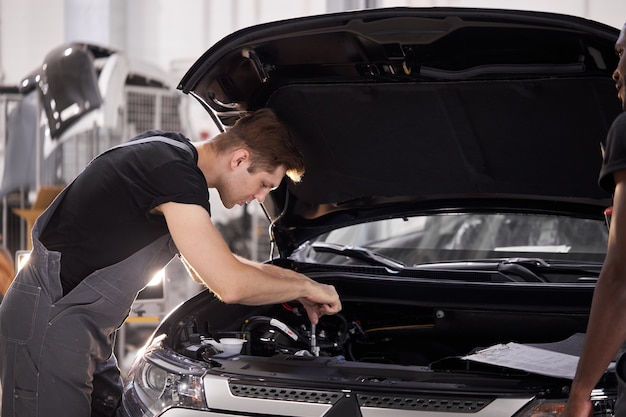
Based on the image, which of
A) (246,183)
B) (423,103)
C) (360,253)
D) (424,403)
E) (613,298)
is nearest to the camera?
(613,298)

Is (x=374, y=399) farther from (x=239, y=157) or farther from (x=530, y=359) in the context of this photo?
(x=239, y=157)

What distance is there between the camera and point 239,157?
239 centimetres

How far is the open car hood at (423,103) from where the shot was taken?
241 cm

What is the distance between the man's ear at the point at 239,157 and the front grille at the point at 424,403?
2.44 ft

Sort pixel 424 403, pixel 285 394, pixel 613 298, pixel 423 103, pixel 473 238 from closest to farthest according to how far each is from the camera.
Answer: pixel 613 298
pixel 424 403
pixel 285 394
pixel 423 103
pixel 473 238

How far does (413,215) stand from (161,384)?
4.27 ft

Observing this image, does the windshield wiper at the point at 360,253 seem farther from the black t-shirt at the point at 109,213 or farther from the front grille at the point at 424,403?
the front grille at the point at 424,403

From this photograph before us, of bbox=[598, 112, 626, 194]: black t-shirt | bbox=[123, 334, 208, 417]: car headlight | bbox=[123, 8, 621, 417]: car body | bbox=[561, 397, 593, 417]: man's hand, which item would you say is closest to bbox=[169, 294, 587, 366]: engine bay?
bbox=[123, 8, 621, 417]: car body

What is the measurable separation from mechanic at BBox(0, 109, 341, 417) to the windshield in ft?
2.86

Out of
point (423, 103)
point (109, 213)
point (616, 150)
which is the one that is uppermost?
point (616, 150)

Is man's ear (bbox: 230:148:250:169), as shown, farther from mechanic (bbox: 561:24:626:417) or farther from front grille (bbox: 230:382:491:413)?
mechanic (bbox: 561:24:626:417)

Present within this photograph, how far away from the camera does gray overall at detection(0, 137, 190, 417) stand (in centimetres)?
234

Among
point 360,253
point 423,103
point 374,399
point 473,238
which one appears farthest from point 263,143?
point 473,238

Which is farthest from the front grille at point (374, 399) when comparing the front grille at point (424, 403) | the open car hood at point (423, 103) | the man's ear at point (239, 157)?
the open car hood at point (423, 103)
